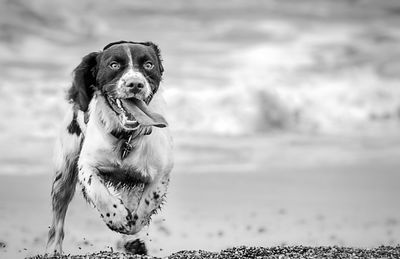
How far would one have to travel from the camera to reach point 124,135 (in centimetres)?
901

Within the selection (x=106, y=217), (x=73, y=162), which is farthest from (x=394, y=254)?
(x=73, y=162)

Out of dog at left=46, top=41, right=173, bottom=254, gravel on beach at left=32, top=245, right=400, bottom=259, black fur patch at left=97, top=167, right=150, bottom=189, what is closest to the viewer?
dog at left=46, top=41, right=173, bottom=254

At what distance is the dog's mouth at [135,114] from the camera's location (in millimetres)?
8477

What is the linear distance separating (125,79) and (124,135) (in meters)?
0.93

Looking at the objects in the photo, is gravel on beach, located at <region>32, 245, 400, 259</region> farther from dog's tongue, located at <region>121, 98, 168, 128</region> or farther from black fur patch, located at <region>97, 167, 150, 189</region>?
dog's tongue, located at <region>121, 98, 168, 128</region>

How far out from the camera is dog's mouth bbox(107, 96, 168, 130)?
8477mm

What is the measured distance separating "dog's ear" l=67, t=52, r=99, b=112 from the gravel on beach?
82.1 inches

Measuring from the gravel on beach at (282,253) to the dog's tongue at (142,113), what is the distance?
5.53 feet

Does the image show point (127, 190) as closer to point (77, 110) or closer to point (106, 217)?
point (106, 217)

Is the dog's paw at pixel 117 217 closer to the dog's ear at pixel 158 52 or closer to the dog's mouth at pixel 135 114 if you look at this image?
the dog's mouth at pixel 135 114

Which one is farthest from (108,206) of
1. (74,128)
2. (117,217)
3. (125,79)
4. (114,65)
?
(74,128)

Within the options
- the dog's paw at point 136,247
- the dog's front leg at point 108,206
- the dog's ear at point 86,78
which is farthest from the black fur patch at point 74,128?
the dog's paw at point 136,247

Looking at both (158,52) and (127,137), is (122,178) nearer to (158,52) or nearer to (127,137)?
(127,137)

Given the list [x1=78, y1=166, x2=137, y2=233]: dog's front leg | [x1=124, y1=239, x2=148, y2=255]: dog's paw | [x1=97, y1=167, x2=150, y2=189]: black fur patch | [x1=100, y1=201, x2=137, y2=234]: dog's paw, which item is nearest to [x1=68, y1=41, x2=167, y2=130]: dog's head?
[x1=97, y1=167, x2=150, y2=189]: black fur patch
